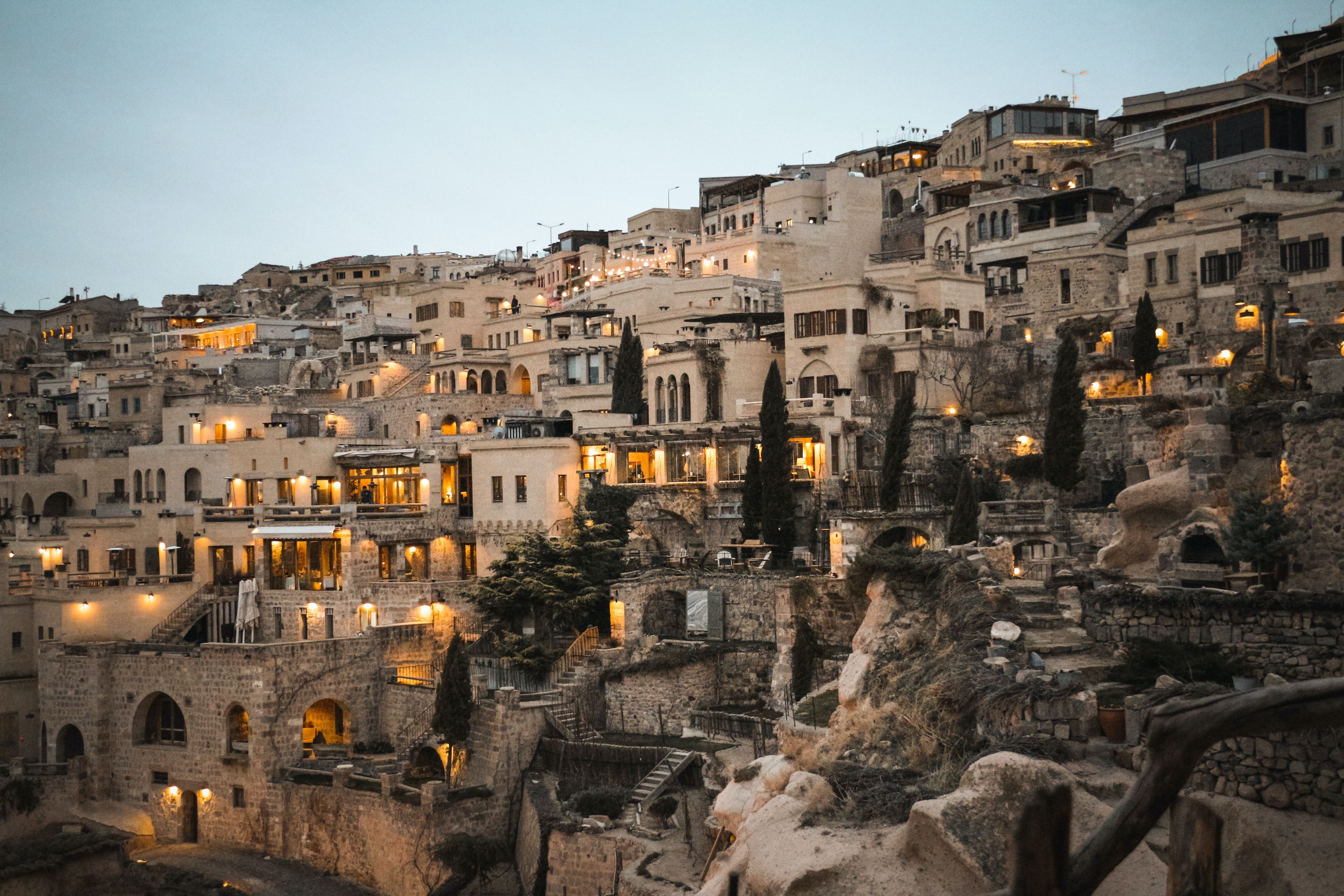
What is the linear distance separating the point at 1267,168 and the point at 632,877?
147ft

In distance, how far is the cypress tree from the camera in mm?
35812

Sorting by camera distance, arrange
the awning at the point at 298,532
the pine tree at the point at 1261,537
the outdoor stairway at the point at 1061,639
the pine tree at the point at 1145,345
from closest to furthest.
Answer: the outdoor stairway at the point at 1061,639
the pine tree at the point at 1261,537
the awning at the point at 298,532
the pine tree at the point at 1145,345

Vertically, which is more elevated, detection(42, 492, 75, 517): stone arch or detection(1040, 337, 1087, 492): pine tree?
detection(1040, 337, 1087, 492): pine tree

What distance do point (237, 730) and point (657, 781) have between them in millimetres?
13538

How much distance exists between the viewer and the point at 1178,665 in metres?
13.9

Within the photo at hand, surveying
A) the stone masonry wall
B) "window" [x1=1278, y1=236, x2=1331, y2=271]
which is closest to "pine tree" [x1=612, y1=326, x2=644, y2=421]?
"window" [x1=1278, y1=236, x2=1331, y2=271]

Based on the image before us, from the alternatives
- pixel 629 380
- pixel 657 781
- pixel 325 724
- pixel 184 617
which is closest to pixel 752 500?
pixel 629 380

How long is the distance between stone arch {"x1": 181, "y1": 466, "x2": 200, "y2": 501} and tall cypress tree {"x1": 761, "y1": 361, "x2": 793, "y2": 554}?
23.6m

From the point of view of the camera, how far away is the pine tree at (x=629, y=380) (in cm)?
4588

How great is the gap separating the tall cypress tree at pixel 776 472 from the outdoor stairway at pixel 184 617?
18.0m

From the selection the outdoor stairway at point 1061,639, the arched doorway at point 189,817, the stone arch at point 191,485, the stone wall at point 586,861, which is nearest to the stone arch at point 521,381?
the stone arch at point 191,485

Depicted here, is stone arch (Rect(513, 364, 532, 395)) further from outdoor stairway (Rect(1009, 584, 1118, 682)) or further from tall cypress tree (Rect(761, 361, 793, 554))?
outdoor stairway (Rect(1009, 584, 1118, 682))

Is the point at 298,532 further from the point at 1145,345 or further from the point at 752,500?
the point at 1145,345

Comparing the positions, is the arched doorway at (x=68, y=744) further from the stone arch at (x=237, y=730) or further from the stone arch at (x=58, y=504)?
the stone arch at (x=58, y=504)
